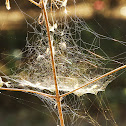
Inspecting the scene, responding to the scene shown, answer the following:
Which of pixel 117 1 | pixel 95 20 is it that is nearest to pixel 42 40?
Result: pixel 95 20

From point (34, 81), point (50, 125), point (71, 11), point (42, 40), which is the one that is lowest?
point (50, 125)

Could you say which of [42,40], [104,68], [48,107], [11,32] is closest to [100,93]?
[104,68]

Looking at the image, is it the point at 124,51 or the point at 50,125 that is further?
the point at 50,125

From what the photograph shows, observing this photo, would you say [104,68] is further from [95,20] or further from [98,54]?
[95,20]

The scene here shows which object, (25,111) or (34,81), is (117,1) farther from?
(25,111)

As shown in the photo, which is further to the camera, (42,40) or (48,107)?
(48,107)

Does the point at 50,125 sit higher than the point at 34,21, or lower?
lower
